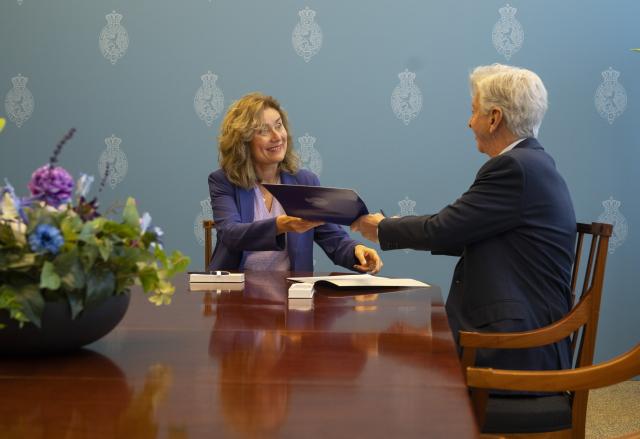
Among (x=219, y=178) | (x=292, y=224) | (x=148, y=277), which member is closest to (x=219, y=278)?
(x=292, y=224)

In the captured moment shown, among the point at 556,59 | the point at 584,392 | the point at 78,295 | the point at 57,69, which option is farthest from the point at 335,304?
the point at 57,69

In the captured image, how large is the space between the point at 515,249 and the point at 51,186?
1455 millimetres

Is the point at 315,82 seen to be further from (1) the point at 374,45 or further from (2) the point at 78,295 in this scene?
(2) the point at 78,295

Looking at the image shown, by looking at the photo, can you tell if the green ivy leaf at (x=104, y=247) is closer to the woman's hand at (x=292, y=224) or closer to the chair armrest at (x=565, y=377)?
the chair armrest at (x=565, y=377)

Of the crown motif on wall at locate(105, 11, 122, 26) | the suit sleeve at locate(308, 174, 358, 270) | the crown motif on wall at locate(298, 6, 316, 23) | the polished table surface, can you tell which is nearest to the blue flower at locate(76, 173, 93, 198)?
the polished table surface

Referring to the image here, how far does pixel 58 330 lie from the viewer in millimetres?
1419

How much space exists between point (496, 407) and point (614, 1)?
285 centimetres

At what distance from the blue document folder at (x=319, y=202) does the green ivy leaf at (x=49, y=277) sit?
1241mm

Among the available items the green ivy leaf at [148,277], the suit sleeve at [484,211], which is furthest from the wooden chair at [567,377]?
the suit sleeve at [484,211]

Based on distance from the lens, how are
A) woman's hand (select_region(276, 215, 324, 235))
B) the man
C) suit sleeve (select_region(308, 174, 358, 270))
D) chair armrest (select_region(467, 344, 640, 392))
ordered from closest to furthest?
chair armrest (select_region(467, 344, 640, 392)) < the man < woman's hand (select_region(276, 215, 324, 235)) < suit sleeve (select_region(308, 174, 358, 270))

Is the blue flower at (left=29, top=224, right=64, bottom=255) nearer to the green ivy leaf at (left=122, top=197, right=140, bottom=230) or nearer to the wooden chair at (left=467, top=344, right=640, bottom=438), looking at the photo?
the green ivy leaf at (left=122, top=197, right=140, bottom=230)

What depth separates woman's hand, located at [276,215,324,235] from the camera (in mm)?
2986

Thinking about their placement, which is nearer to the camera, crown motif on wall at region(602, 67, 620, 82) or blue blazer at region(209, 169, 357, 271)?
blue blazer at region(209, 169, 357, 271)

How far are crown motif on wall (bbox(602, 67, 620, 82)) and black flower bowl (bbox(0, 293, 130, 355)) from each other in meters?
3.41
